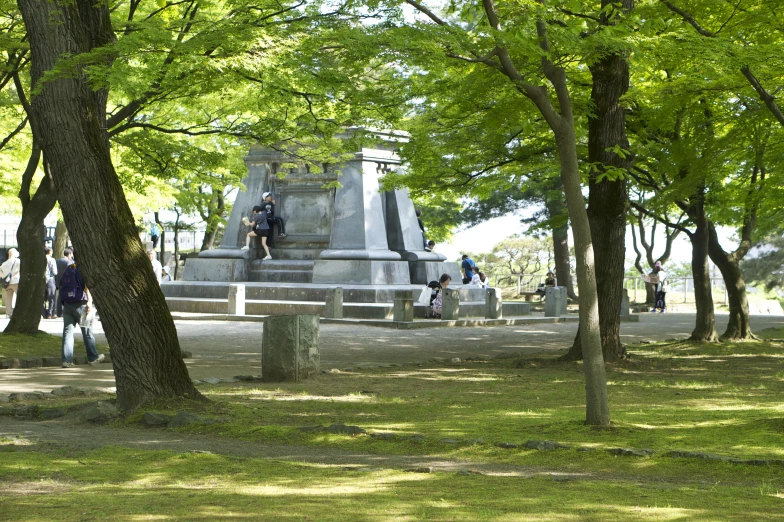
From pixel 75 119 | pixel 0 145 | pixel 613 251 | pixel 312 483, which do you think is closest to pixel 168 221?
pixel 0 145

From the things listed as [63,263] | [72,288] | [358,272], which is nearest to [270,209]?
[358,272]

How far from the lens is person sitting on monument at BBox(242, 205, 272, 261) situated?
3272cm

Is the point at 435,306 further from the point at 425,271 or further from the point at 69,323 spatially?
the point at 69,323

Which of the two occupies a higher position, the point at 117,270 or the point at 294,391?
the point at 117,270

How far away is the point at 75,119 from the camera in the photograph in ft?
35.3

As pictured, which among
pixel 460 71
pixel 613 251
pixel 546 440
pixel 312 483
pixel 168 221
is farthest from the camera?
pixel 168 221

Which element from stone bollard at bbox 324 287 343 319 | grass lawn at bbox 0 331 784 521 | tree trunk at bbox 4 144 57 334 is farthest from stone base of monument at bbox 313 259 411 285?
grass lawn at bbox 0 331 784 521

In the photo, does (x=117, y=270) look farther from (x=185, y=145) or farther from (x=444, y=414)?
(x=185, y=145)

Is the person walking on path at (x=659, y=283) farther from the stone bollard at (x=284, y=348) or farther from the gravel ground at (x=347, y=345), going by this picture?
the stone bollard at (x=284, y=348)

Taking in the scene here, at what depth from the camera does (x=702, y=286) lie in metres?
22.9

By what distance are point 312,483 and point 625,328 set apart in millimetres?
23800

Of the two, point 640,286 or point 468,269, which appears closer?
point 468,269

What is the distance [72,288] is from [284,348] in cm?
388

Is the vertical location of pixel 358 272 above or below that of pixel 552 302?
above
